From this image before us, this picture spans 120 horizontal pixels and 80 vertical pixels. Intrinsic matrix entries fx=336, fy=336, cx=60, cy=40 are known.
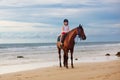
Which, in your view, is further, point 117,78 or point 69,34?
point 69,34

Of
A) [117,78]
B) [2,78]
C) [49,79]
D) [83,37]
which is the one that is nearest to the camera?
[117,78]

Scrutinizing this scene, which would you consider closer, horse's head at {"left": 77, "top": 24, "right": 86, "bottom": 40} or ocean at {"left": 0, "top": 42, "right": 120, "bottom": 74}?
horse's head at {"left": 77, "top": 24, "right": 86, "bottom": 40}

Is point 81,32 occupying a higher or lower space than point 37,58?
higher

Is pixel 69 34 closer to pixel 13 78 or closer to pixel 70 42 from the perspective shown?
pixel 70 42

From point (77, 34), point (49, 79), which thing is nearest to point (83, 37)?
point (77, 34)

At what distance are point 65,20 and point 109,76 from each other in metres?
5.39

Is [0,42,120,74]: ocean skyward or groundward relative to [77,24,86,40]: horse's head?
groundward

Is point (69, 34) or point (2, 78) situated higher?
point (69, 34)

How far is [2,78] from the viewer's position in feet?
39.4

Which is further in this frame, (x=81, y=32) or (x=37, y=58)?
(x=37, y=58)

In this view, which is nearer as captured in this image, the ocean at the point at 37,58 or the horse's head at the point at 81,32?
the horse's head at the point at 81,32

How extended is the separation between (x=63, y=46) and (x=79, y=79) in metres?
5.26

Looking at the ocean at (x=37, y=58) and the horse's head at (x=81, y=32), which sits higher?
the horse's head at (x=81, y=32)

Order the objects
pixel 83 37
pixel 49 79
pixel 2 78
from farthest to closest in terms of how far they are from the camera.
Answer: pixel 83 37 < pixel 2 78 < pixel 49 79
